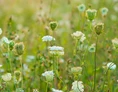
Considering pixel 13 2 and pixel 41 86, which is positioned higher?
pixel 13 2

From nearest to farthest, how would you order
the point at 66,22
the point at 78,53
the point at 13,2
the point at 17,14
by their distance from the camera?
the point at 78,53 < the point at 66,22 < the point at 17,14 < the point at 13,2

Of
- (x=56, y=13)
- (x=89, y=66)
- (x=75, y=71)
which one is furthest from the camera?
(x=56, y=13)

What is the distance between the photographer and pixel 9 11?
18.9 ft

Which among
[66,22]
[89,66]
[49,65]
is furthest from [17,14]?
[49,65]

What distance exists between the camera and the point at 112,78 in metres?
2.56

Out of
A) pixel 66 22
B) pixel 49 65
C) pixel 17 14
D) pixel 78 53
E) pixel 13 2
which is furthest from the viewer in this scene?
pixel 13 2

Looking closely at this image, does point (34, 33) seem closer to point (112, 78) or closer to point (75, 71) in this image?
point (112, 78)

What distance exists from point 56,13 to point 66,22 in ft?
3.22

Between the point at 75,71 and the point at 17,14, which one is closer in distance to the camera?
the point at 75,71

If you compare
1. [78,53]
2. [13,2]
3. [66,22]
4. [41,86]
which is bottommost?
[41,86]

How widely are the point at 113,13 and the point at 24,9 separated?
5.72 feet

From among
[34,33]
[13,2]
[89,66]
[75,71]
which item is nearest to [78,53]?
[89,66]

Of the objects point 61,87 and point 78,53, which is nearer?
point 61,87

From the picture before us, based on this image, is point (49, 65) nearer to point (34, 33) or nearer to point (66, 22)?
point (34, 33)
